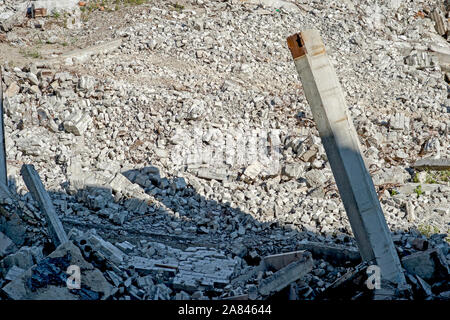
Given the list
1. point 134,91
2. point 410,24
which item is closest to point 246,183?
point 134,91

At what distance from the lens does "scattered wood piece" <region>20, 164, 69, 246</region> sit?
15.9ft

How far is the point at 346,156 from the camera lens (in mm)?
4410

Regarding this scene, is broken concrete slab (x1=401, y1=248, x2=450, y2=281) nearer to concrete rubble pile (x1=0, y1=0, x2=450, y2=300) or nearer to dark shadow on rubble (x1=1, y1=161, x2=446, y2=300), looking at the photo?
concrete rubble pile (x1=0, y1=0, x2=450, y2=300)

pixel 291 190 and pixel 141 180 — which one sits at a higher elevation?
pixel 141 180

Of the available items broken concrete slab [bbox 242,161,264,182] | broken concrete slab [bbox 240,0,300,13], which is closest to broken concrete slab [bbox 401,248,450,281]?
broken concrete slab [bbox 242,161,264,182]

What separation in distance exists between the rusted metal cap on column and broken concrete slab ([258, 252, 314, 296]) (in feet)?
6.29

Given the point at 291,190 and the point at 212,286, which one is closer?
the point at 212,286

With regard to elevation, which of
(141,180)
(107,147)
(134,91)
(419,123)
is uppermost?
(134,91)

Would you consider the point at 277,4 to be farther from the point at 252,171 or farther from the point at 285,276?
the point at 285,276

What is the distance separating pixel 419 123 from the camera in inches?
355

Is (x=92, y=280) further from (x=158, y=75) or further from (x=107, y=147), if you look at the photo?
(x=158, y=75)

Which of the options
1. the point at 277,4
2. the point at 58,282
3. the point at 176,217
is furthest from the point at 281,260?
the point at 277,4

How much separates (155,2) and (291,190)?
7.68 meters

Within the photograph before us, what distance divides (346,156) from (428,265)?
A: 1.39 m
